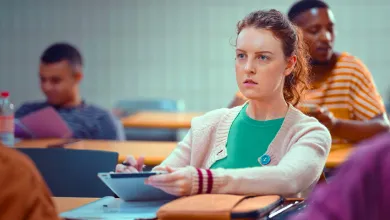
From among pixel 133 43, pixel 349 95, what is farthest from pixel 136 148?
pixel 133 43

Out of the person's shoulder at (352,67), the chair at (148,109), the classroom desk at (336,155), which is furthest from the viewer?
the chair at (148,109)

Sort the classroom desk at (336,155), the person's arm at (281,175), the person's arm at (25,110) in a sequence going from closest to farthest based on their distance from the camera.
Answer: the person's arm at (281,175) → the classroom desk at (336,155) → the person's arm at (25,110)

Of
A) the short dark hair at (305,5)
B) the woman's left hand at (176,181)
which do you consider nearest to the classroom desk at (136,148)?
the short dark hair at (305,5)

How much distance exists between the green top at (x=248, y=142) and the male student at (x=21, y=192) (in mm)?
892

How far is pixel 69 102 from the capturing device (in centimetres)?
419

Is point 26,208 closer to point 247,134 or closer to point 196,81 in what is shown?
point 247,134

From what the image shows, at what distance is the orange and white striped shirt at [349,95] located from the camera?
11.0 ft

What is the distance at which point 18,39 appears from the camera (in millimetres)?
7375

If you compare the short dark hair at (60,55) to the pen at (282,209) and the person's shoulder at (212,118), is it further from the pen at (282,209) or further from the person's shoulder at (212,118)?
the pen at (282,209)

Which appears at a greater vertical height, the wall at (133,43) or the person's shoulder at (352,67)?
the person's shoulder at (352,67)

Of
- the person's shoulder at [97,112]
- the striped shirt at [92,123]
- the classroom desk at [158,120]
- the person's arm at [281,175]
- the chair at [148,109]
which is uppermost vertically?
the person's arm at [281,175]

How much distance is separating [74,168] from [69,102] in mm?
1610

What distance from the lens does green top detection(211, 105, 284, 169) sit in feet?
6.11

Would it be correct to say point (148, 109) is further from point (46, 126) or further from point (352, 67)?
point (352, 67)
